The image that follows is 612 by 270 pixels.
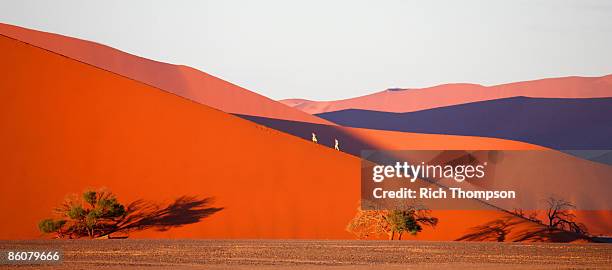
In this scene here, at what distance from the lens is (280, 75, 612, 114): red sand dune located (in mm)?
129125

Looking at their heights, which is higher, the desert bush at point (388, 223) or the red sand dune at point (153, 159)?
the red sand dune at point (153, 159)

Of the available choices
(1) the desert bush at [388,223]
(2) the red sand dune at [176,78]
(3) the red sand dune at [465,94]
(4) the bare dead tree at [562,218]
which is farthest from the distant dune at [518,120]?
(1) the desert bush at [388,223]

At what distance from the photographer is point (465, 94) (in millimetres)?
137125

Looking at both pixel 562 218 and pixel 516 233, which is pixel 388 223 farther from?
pixel 562 218

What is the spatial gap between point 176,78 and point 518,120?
36616 millimetres

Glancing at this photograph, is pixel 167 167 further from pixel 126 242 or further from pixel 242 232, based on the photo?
pixel 126 242

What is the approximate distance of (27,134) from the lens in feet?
153

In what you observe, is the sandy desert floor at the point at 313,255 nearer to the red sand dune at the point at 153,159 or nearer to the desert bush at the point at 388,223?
the desert bush at the point at 388,223

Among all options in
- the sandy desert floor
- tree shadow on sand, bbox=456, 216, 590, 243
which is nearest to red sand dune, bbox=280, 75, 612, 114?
tree shadow on sand, bbox=456, 216, 590, 243

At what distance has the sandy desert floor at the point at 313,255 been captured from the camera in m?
25.6

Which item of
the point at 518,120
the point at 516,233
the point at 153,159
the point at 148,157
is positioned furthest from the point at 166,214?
the point at 518,120

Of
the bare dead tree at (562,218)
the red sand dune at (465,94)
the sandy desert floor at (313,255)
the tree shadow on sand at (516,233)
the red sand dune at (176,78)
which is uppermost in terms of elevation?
the red sand dune at (465,94)

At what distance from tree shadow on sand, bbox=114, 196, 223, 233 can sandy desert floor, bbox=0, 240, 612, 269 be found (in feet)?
19.1

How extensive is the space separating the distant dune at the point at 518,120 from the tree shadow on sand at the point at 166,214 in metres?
59.9
